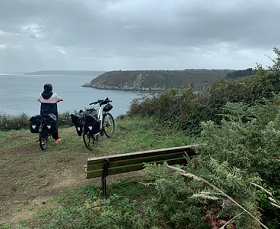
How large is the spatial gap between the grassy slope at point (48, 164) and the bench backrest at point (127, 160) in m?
0.50

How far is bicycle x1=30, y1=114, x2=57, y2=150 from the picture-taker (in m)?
6.33

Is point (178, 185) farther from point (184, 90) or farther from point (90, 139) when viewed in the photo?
point (184, 90)

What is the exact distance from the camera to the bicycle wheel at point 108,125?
7.64 meters

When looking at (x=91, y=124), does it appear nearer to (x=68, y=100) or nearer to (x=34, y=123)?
(x=34, y=123)

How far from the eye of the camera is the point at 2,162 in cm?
588

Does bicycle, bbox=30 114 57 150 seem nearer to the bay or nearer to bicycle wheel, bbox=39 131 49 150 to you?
bicycle wheel, bbox=39 131 49 150

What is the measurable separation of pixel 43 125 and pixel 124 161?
340 cm

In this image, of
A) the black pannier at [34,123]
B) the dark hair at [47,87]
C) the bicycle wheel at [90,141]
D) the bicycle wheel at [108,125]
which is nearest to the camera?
the black pannier at [34,123]

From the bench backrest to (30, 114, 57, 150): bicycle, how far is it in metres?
3.17

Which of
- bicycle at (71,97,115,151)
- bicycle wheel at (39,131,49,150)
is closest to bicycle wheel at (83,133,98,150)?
bicycle at (71,97,115,151)

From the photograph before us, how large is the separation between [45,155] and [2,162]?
0.91 meters

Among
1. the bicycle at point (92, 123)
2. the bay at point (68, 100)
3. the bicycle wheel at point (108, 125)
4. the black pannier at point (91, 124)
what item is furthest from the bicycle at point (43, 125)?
the bay at point (68, 100)

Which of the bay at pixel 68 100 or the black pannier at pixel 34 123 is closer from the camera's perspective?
the black pannier at pixel 34 123

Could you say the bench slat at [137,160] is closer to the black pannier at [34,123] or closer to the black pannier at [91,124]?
the black pannier at [91,124]
